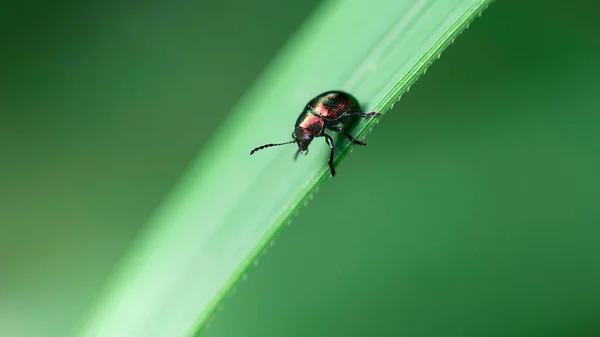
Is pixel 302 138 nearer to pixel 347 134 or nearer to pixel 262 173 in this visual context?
pixel 347 134

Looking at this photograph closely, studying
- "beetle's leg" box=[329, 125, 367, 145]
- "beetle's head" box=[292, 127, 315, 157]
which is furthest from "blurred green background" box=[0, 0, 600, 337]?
"beetle's head" box=[292, 127, 315, 157]

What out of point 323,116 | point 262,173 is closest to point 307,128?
point 323,116

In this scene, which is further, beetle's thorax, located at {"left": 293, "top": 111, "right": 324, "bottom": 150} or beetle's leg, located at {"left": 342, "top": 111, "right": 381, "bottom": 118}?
beetle's thorax, located at {"left": 293, "top": 111, "right": 324, "bottom": 150}

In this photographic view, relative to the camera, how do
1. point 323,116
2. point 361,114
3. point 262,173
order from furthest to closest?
point 323,116, point 361,114, point 262,173

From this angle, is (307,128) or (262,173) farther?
(307,128)

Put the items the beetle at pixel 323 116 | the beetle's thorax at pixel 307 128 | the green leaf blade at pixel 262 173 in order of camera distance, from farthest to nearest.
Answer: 1. the beetle's thorax at pixel 307 128
2. the beetle at pixel 323 116
3. the green leaf blade at pixel 262 173

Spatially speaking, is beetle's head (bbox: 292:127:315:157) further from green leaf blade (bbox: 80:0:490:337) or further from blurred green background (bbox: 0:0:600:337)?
blurred green background (bbox: 0:0:600:337)

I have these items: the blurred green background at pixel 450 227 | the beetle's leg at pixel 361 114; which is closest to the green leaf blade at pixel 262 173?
the beetle's leg at pixel 361 114

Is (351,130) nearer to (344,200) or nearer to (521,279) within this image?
(344,200)

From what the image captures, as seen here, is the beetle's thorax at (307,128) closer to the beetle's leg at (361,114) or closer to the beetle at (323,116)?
the beetle at (323,116)
